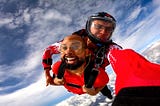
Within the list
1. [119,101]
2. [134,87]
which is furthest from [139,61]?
[119,101]

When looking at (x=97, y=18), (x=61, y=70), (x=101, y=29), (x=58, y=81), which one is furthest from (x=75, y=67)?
(x=97, y=18)

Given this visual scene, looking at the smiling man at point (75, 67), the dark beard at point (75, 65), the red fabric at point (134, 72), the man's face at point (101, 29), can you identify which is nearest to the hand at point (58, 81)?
the smiling man at point (75, 67)

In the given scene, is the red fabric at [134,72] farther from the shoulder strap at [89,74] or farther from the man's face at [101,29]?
the man's face at [101,29]

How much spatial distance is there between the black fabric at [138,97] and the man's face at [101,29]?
380 cm

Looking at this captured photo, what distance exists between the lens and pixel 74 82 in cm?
659

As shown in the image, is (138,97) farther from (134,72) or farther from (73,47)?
(73,47)

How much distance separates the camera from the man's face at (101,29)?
19.2 feet

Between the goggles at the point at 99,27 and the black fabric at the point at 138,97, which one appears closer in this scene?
the black fabric at the point at 138,97

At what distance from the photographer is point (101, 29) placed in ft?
19.4

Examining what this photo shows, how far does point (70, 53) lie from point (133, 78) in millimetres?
3062

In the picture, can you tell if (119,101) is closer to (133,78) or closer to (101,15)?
(133,78)

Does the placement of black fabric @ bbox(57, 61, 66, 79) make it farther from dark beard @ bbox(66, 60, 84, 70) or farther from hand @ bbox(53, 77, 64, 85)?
dark beard @ bbox(66, 60, 84, 70)

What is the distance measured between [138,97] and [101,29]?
407 centimetres

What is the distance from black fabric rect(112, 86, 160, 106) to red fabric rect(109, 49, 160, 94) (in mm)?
85
